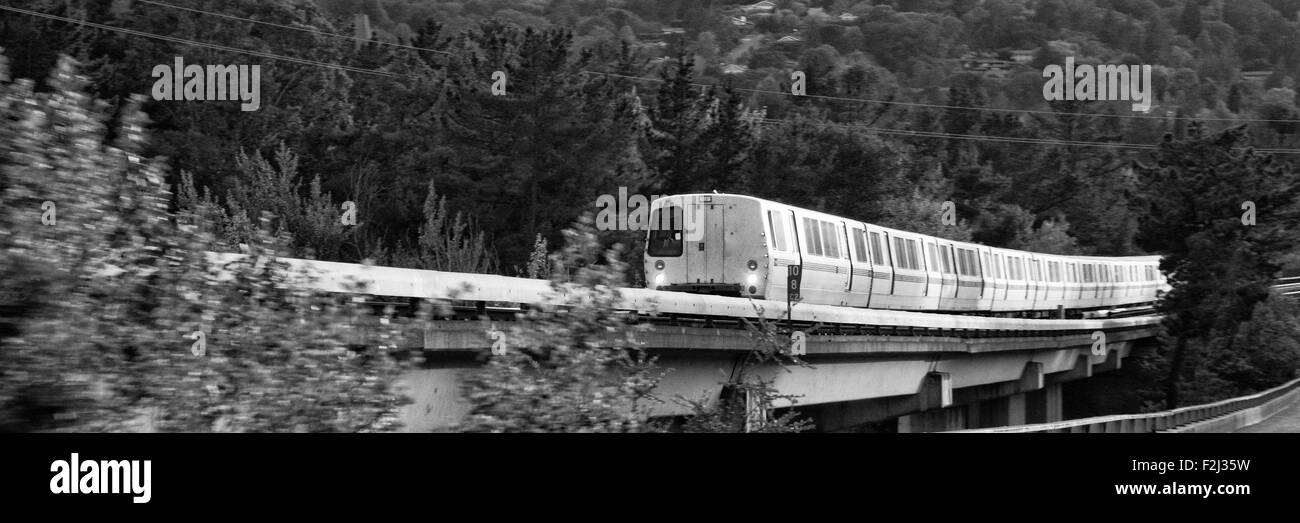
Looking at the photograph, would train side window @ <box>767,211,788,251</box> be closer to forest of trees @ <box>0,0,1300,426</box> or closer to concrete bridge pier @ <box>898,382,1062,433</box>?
forest of trees @ <box>0,0,1300,426</box>

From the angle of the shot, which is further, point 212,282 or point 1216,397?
point 1216,397

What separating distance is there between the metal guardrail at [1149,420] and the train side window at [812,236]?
6.79 m

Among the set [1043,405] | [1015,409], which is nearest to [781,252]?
[1015,409]

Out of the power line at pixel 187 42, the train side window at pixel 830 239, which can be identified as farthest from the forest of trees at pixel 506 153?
the train side window at pixel 830 239

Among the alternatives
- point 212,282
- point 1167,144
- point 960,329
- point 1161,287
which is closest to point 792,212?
point 960,329

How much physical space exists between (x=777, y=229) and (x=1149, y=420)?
897cm

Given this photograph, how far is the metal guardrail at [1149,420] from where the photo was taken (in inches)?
717

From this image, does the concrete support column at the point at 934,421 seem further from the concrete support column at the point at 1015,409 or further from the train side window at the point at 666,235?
the train side window at the point at 666,235

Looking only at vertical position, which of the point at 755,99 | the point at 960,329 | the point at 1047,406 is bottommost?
the point at 1047,406

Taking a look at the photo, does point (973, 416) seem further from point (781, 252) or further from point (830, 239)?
point (781, 252)

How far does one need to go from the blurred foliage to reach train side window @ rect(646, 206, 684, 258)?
19719mm

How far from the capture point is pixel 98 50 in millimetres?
55688
